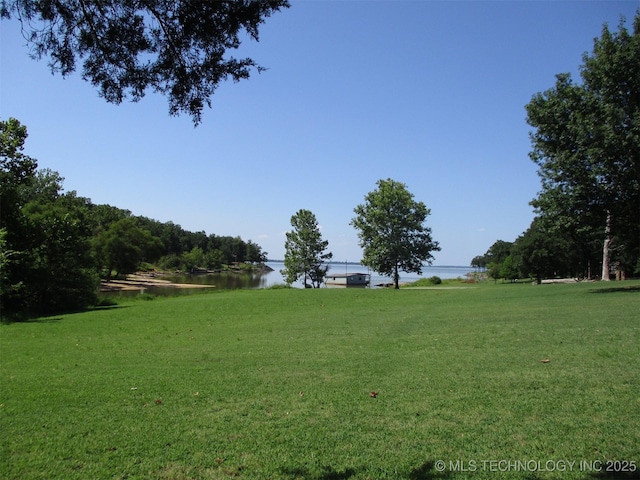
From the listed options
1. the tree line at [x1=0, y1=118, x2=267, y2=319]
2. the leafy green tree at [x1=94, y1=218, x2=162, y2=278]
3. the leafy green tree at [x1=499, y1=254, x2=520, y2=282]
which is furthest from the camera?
the leafy green tree at [x1=94, y1=218, x2=162, y2=278]

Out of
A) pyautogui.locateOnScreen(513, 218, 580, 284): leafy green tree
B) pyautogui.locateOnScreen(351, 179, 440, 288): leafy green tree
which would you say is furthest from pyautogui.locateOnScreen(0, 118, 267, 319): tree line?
pyautogui.locateOnScreen(513, 218, 580, 284): leafy green tree

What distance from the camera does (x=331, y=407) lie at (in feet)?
17.5

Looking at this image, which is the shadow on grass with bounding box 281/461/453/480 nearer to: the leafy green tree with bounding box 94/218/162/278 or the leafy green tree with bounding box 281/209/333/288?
the leafy green tree with bounding box 281/209/333/288

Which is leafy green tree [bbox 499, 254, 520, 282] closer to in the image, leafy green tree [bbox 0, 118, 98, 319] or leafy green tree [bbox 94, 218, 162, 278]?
leafy green tree [bbox 0, 118, 98, 319]

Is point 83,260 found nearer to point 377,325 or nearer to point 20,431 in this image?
point 377,325

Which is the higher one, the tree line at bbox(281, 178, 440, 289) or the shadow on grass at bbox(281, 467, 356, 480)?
the tree line at bbox(281, 178, 440, 289)

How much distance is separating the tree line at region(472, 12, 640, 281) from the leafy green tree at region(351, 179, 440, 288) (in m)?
18.9

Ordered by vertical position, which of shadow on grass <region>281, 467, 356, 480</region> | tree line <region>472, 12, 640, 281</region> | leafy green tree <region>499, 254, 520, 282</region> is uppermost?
tree line <region>472, 12, 640, 281</region>

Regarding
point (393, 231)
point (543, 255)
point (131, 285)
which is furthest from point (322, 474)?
point (131, 285)

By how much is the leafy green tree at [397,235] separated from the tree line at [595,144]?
18882 mm

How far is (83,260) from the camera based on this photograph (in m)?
29.5

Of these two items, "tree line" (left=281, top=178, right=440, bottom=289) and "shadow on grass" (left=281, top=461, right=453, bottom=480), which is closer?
"shadow on grass" (left=281, top=461, right=453, bottom=480)

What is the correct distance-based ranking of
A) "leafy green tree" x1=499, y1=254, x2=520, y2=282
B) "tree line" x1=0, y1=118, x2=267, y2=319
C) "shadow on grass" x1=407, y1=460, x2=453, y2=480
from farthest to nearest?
"leafy green tree" x1=499, y1=254, x2=520, y2=282 < "tree line" x1=0, y1=118, x2=267, y2=319 < "shadow on grass" x1=407, y1=460, x2=453, y2=480

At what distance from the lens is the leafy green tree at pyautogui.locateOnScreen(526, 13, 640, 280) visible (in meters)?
20.4
